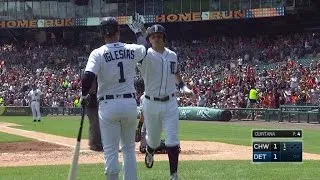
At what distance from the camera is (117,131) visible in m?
7.86

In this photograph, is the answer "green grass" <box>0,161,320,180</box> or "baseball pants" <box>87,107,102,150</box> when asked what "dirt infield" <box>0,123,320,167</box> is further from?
"green grass" <box>0,161,320,180</box>

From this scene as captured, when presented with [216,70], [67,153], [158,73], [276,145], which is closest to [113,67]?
[158,73]

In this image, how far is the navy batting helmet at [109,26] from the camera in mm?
7797

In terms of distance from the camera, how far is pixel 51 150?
53.5 ft

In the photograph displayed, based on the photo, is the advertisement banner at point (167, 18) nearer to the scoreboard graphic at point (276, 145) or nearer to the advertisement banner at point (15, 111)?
the advertisement banner at point (15, 111)

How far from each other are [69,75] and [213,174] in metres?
41.0

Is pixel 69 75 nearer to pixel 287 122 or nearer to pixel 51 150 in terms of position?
pixel 287 122

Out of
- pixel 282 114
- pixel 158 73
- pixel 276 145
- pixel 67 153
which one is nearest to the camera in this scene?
pixel 158 73

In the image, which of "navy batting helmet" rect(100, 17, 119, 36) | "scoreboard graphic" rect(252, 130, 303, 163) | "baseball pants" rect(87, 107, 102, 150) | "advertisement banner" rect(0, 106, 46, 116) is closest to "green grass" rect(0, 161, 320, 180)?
"scoreboard graphic" rect(252, 130, 303, 163)

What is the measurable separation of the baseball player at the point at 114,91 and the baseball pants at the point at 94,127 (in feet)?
22.7

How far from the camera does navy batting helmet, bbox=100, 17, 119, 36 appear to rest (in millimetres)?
7797

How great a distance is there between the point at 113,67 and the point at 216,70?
3596 centimetres

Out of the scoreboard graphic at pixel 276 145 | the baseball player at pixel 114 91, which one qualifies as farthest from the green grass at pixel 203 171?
the baseball player at pixel 114 91

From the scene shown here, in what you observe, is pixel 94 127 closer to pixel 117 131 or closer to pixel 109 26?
pixel 117 131
